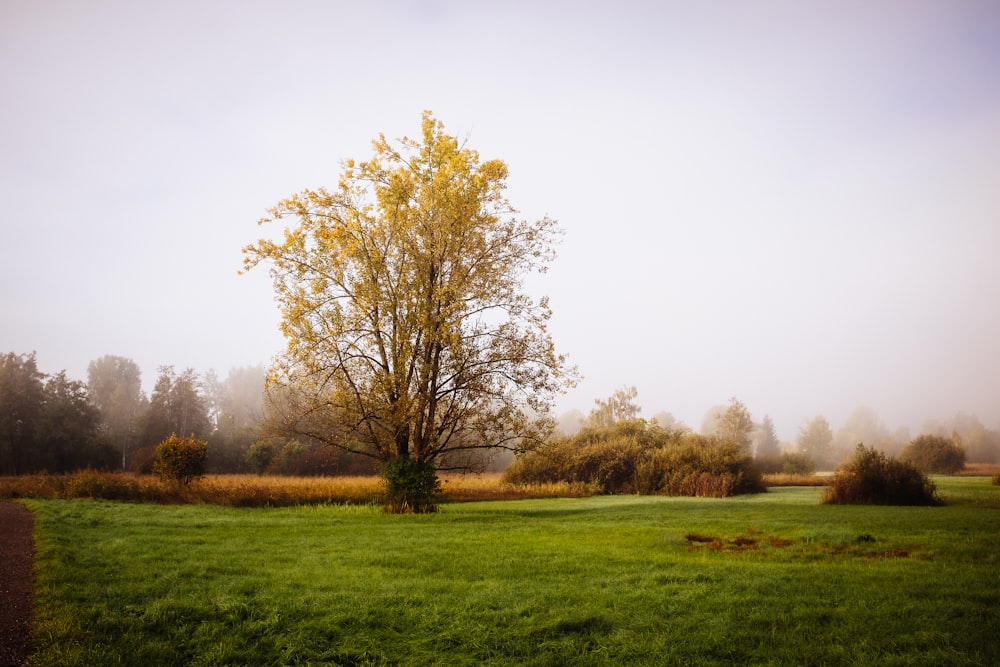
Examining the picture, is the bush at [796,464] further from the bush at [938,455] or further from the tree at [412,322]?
the tree at [412,322]

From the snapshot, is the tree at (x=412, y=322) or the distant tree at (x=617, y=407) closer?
the tree at (x=412, y=322)

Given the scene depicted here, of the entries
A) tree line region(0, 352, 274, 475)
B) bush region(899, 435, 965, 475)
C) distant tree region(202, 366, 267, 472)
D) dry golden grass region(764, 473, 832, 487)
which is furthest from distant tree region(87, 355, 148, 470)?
bush region(899, 435, 965, 475)

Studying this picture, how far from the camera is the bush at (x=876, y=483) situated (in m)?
19.4

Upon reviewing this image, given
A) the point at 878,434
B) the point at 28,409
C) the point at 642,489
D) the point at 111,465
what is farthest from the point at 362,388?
the point at 878,434

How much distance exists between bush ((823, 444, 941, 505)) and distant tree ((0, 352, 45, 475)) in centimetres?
5382

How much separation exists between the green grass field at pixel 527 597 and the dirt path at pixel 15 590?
18 cm

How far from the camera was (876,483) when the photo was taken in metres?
20.1

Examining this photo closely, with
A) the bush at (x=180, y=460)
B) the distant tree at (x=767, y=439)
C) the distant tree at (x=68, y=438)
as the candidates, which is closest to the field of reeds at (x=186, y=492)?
the bush at (x=180, y=460)

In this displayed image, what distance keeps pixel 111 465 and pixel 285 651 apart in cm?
4985

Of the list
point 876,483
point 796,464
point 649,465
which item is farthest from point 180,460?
point 796,464

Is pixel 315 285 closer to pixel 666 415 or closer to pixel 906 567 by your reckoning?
pixel 906 567

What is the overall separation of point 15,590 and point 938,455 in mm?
46680

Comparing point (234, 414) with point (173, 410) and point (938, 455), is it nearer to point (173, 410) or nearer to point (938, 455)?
point (173, 410)

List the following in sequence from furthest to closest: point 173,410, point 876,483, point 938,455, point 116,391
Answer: point 116,391, point 173,410, point 938,455, point 876,483
